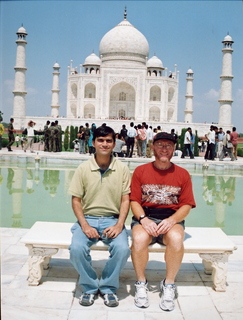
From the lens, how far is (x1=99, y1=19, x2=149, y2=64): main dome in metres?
32.0

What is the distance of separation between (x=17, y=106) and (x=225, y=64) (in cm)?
1435

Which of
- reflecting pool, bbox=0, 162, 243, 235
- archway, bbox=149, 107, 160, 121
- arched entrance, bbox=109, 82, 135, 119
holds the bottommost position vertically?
reflecting pool, bbox=0, 162, 243, 235

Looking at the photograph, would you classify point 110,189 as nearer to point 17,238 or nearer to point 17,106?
point 17,238

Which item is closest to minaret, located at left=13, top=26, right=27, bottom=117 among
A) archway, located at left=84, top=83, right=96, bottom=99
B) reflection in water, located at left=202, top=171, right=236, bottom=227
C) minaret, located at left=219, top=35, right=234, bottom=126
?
archway, located at left=84, top=83, right=96, bottom=99

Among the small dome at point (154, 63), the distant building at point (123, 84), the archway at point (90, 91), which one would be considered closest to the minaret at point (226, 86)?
the distant building at point (123, 84)

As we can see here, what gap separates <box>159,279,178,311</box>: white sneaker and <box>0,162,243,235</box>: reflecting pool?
192cm

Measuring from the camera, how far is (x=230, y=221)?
454cm

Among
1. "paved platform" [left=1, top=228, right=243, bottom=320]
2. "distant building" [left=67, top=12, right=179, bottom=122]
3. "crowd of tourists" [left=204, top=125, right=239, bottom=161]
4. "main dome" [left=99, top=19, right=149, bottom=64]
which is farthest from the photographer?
"main dome" [left=99, top=19, right=149, bottom=64]

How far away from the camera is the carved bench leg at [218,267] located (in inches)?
97.2

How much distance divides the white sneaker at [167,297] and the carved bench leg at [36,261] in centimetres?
72

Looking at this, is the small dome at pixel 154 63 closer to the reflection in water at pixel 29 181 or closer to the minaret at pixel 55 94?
the minaret at pixel 55 94

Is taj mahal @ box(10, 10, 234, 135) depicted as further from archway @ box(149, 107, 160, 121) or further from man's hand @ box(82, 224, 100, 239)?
man's hand @ box(82, 224, 100, 239)

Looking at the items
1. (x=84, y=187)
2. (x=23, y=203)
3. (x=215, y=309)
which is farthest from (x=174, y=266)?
(x=23, y=203)

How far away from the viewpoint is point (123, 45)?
105 ft
